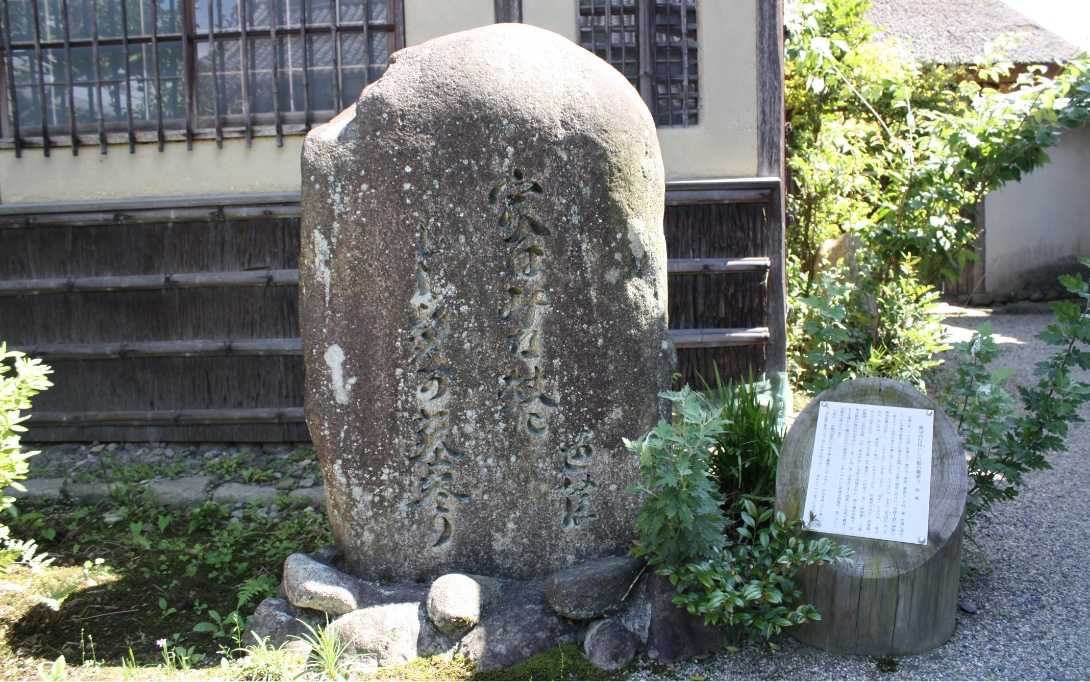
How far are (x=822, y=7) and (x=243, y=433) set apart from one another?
5.59 meters

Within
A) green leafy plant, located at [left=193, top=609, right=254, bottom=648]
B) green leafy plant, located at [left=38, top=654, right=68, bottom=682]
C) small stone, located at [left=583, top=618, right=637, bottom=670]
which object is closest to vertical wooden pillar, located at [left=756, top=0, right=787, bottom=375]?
small stone, located at [left=583, top=618, right=637, bottom=670]

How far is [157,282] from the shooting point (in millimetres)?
5230

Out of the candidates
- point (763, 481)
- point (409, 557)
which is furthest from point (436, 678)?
point (763, 481)

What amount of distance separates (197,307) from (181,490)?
4.44 ft

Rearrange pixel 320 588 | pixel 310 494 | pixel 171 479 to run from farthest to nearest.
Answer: pixel 171 479 → pixel 310 494 → pixel 320 588

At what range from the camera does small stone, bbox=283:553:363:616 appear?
2.85 metres

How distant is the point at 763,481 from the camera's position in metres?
3.43

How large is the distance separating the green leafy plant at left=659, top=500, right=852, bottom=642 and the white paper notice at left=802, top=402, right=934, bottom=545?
13cm

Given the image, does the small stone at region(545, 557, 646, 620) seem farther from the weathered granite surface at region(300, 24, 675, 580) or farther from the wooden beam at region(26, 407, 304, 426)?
the wooden beam at region(26, 407, 304, 426)

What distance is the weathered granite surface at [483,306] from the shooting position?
2.90 m

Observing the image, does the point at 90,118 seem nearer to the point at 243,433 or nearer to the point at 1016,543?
the point at 243,433

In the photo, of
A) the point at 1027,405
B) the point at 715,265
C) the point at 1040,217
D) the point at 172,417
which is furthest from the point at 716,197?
the point at 1040,217

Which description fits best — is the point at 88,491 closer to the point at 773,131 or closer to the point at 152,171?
the point at 152,171

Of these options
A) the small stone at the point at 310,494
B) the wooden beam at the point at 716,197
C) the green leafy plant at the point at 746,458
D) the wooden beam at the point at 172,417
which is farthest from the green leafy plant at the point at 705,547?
the wooden beam at the point at 172,417
